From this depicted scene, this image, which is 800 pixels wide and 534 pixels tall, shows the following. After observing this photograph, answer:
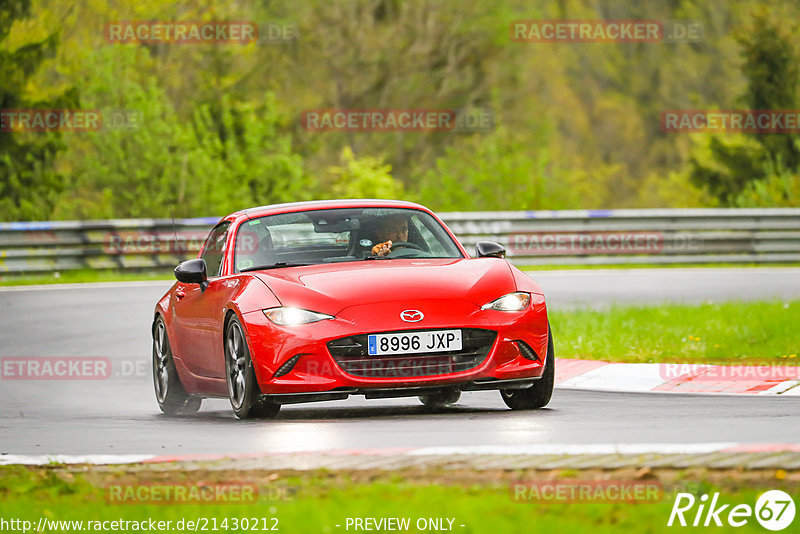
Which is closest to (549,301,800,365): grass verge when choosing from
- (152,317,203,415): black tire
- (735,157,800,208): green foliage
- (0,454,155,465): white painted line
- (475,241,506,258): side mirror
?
(475,241,506,258): side mirror

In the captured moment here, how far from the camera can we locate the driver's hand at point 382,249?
33.5 ft

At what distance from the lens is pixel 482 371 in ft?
30.2

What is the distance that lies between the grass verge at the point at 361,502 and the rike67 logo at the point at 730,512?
30 mm

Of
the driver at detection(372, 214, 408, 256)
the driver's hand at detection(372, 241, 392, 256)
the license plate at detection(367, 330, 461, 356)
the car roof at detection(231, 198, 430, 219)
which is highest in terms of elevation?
the car roof at detection(231, 198, 430, 219)

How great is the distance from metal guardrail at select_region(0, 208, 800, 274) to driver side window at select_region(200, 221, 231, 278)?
46.1ft

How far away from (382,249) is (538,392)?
146cm

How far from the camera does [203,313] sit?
1036 centimetres

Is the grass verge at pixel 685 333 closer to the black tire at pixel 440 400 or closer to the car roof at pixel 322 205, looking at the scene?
the black tire at pixel 440 400

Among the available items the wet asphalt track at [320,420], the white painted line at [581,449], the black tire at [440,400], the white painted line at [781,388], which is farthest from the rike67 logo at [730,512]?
the white painted line at [781,388]

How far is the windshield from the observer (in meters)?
10.2

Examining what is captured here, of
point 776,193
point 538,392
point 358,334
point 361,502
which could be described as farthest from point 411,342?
point 776,193
